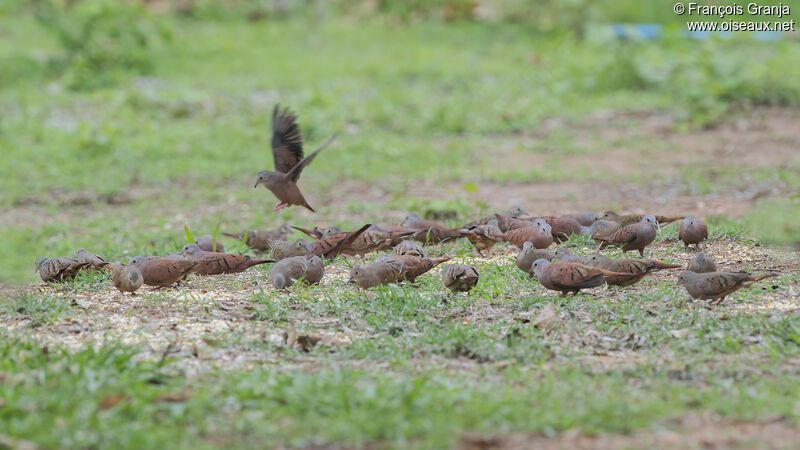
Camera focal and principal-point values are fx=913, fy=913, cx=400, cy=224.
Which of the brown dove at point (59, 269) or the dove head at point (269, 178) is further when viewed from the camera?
the dove head at point (269, 178)

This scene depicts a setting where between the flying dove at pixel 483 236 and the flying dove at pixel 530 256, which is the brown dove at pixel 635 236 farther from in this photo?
the flying dove at pixel 483 236

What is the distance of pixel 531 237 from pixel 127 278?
244 cm

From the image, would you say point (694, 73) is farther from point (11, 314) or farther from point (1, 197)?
point (11, 314)

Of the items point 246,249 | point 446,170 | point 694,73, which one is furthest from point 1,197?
point 694,73

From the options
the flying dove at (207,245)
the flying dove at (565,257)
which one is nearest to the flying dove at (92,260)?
the flying dove at (207,245)

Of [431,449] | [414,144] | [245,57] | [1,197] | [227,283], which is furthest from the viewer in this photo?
[245,57]

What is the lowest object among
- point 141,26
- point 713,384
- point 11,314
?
point 713,384

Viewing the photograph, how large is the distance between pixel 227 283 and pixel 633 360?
8.36 ft

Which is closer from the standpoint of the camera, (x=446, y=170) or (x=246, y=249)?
(x=246, y=249)

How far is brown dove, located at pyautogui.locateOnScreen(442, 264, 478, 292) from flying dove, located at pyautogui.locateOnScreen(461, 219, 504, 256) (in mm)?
823

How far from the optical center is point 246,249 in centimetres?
675

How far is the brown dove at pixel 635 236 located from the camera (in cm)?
556

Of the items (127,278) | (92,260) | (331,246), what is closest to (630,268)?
A: (331,246)

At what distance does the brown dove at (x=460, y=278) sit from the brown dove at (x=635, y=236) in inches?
42.6
